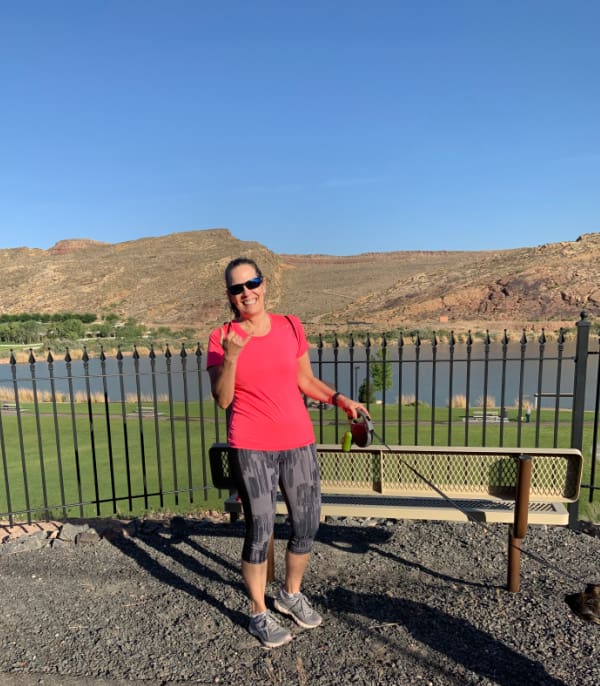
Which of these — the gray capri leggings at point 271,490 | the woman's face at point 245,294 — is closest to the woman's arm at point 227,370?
the woman's face at point 245,294

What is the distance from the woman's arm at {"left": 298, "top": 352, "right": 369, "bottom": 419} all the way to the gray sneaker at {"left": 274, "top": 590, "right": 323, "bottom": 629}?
1.10 meters

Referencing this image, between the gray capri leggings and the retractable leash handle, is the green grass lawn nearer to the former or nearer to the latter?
the retractable leash handle

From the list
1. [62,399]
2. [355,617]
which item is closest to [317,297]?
[62,399]

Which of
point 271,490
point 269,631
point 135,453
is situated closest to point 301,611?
point 269,631

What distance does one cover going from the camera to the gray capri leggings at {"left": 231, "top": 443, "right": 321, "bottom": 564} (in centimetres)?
252

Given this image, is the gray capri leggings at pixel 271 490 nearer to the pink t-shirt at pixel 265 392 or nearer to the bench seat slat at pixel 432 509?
the pink t-shirt at pixel 265 392

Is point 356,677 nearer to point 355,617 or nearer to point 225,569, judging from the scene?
point 355,617

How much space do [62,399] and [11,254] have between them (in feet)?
299

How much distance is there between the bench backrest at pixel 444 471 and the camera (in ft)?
10.3

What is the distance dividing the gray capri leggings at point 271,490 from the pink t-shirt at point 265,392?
0.23 ft

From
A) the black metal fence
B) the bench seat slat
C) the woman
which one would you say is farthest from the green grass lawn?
the woman

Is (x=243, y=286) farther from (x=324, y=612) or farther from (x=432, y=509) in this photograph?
(x=324, y=612)

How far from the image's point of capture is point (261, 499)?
2.57 metres

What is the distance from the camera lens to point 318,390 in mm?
2848
